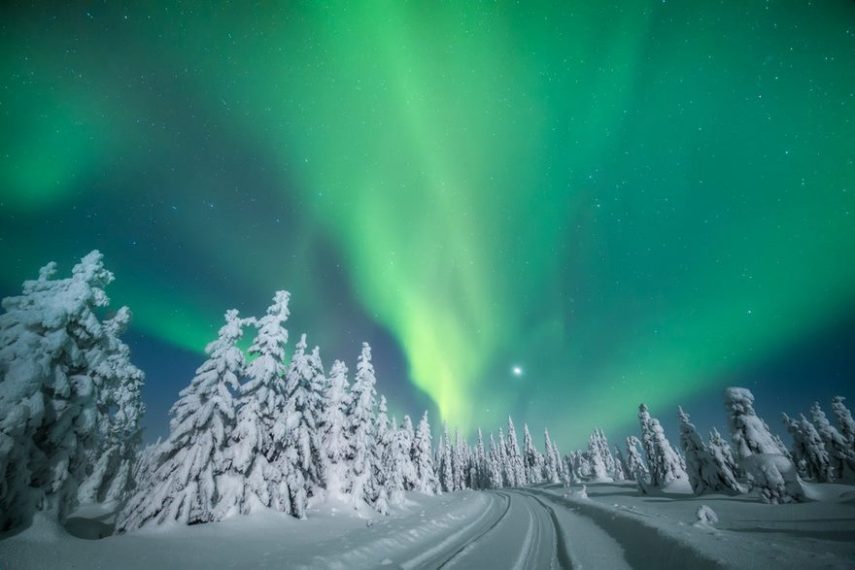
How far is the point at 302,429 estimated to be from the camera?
25.6 metres

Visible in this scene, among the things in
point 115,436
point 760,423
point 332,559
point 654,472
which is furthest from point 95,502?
point 654,472

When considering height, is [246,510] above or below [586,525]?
above

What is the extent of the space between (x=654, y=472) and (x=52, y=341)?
223 ft

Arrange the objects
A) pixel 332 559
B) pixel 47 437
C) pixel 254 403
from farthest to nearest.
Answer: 1. pixel 254 403
2. pixel 47 437
3. pixel 332 559

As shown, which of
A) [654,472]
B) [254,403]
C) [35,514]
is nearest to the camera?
[35,514]

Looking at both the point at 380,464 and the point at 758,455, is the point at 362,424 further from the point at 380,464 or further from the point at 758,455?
the point at 758,455

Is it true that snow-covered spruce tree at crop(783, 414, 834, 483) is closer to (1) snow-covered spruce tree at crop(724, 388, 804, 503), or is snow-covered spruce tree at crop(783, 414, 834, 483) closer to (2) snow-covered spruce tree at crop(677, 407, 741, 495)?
(2) snow-covered spruce tree at crop(677, 407, 741, 495)

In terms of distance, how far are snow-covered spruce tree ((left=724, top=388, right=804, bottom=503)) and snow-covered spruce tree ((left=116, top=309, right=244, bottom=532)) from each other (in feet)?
120

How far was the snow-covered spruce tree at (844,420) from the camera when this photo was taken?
4469cm

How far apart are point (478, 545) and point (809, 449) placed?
66.3 metres

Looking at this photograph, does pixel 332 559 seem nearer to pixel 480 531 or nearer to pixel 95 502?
pixel 480 531

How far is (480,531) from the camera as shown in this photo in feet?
58.8

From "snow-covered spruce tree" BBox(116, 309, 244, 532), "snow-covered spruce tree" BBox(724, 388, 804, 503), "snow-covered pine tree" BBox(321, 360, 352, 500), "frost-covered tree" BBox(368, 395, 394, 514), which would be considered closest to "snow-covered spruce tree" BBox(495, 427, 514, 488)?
"frost-covered tree" BBox(368, 395, 394, 514)

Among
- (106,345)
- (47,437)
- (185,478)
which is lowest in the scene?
(185,478)
